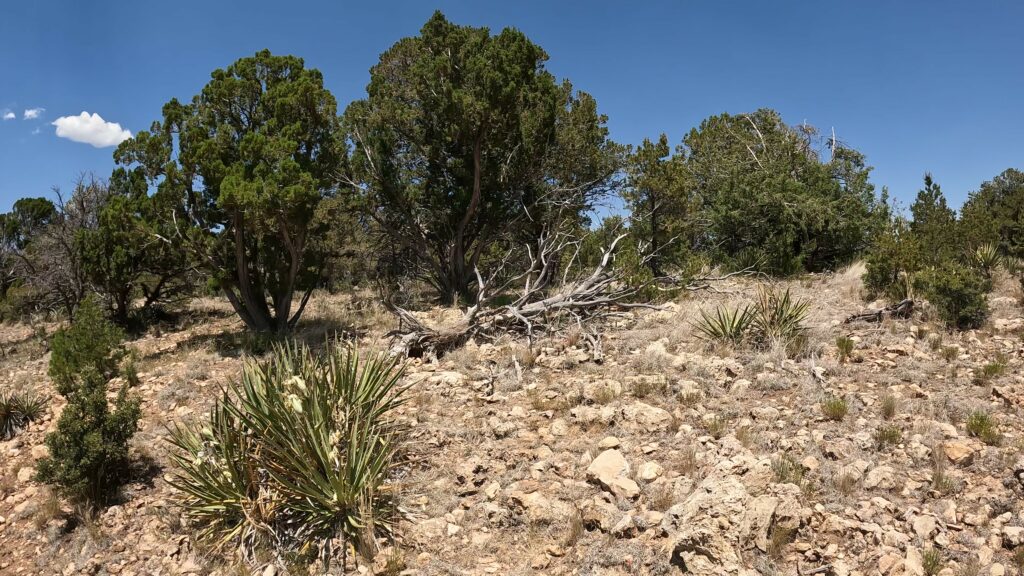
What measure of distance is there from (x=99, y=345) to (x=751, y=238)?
14600 mm

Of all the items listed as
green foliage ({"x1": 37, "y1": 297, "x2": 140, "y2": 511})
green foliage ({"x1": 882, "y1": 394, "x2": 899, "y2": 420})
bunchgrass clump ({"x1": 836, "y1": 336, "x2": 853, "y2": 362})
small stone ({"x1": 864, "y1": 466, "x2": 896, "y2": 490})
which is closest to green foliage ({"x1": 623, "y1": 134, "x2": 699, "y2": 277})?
bunchgrass clump ({"x1": 836, "y1": 336, "x2": 853, "y2": 362})

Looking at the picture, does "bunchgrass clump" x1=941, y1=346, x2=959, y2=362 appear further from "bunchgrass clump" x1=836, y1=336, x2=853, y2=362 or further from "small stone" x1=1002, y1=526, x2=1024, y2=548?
"small stone" x1=1002, y1=526, x2=1024, y2=548

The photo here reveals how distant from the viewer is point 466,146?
13.2 m

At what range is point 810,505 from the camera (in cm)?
380

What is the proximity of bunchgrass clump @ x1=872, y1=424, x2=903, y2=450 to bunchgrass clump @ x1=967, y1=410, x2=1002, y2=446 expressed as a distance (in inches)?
20.6

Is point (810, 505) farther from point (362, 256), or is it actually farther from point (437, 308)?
point (362, 256)

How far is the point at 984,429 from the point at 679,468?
2.44 m

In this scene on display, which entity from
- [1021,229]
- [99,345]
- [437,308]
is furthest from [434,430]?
[1021,229]

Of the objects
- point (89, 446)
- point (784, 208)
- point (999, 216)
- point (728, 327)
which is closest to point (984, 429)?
point (728, 327)

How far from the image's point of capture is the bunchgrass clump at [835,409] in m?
4.93

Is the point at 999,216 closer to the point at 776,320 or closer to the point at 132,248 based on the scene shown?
the point at 776,320

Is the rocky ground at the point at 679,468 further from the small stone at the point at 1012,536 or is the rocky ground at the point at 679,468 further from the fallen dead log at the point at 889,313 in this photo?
the fallen dead log at the point at 889,313

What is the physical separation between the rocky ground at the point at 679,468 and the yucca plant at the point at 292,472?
270 mm

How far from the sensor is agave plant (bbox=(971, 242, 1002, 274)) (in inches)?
380
